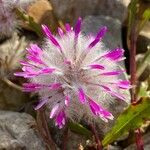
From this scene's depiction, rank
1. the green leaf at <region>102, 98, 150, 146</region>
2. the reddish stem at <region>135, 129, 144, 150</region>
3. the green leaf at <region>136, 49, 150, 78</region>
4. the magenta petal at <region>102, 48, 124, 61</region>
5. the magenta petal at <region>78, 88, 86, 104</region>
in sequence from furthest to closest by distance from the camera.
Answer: the green leaf at <region>136, 49, 150, 78</region>
the reddish stem at <region>135, 129, 144, 150</region>
the green leaf at <region>102, 98, 150, 146</region>
the magenta petal at <region>102, 48, 124, 61</region>
the magenta petal at <region>78, 88, 86, 104</region>

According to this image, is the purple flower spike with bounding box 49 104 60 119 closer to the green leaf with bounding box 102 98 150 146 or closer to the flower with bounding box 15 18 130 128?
the flower with bounding box 15 18 130 128

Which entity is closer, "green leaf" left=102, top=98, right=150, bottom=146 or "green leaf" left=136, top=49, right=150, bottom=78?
"green leaf" left=102, top=98, right=150, bottom=146

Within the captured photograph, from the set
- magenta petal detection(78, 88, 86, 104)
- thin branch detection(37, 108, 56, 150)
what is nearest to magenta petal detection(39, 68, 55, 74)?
magenta petal detection(78, 88, 86, 104)

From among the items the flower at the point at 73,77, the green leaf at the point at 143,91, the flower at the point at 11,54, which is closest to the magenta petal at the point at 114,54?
Answer: the flower at the point at 73,77

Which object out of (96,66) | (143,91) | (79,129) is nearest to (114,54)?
(96,66)

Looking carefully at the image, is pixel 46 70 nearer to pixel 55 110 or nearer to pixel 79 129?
pixel 55 110

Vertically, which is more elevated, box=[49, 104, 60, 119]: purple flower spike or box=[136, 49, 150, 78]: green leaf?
box=[49, 104, 60, 119]: purple flower spike

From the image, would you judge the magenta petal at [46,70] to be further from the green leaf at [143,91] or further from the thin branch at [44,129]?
the green leaf at [143,91]
